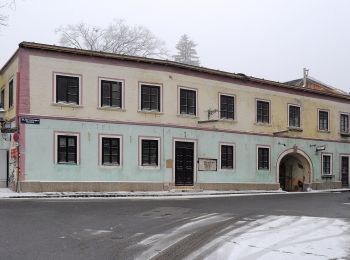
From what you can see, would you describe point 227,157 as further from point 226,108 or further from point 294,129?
point 294,129

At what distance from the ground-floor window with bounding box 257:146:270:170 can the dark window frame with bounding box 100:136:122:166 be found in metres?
10.3

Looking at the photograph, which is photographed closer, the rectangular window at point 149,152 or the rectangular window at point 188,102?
the rectangular window at point 149,152

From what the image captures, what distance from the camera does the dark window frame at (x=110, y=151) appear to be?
25.0 meters

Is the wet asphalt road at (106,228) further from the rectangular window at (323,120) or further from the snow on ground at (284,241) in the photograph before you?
the rectangular window at (323,120)

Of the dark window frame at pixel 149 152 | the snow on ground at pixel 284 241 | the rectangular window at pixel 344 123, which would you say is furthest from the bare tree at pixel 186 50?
the snow on ground at pixel 284 241

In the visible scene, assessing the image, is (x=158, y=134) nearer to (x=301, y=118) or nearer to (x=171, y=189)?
(x=171, y=189)

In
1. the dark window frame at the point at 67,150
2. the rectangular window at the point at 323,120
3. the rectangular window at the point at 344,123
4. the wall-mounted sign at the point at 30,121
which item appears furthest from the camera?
the rectangular window at the point at 344,123

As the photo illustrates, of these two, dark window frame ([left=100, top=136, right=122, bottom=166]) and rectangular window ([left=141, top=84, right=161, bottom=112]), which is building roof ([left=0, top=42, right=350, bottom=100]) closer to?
rectangular window ([left=141, top=84, right=161, bottom=112])

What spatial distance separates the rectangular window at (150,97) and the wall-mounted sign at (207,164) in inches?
160

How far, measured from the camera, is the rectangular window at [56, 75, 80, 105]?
79.4 feet

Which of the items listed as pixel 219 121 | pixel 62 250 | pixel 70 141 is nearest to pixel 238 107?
pixel 219 121

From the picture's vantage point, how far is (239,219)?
13797 millimetres

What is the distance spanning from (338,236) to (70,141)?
53.1ft

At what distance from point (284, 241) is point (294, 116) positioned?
25330mm
